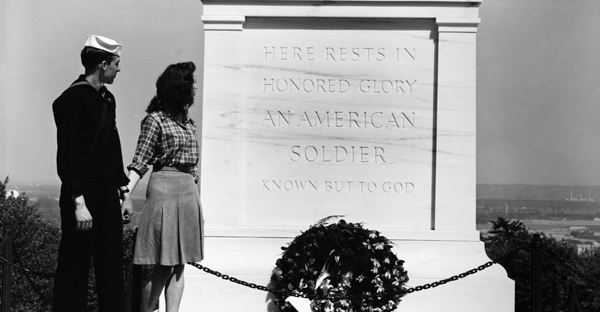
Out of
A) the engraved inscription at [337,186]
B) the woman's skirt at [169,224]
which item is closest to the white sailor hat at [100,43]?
the woman's skirt at [169,224]

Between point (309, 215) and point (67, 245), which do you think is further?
point (309, 215)

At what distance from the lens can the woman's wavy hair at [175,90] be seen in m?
6.16

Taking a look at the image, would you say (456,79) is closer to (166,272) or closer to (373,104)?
(373,104)

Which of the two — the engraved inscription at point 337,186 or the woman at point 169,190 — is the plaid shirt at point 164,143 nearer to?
the woman at point 169,190

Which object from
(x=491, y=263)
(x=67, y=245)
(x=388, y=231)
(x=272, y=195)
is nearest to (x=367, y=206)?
(x=388, y=231)

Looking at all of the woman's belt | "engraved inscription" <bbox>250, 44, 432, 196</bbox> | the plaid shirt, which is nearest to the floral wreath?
"engraved inscription" <bbox>250, 44, 432, 196</bbox>

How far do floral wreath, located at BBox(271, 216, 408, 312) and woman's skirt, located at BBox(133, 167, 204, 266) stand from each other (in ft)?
4.56

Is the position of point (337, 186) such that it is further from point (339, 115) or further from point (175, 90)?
point (175, 90)

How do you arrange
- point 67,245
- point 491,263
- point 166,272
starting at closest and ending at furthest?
1. point 67,245
2. point 166,272
3. point 491,263

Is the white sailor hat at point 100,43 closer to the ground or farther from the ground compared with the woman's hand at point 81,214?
farther from the ground

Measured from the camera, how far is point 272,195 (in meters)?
8.23

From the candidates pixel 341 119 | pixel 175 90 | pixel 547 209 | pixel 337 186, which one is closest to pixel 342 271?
pixel 337 186

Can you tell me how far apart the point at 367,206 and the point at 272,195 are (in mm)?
915

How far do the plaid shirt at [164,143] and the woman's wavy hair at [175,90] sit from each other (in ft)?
0.20
